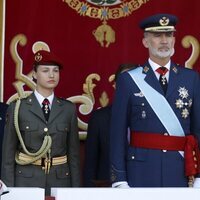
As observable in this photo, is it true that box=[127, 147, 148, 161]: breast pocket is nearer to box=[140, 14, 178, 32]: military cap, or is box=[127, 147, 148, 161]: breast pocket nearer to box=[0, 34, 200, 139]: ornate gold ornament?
box=[140, 14, 178, 32]: military cap

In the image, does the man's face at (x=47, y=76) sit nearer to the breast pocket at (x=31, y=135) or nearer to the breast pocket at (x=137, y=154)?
the breast pocket at (x=31, y=135)

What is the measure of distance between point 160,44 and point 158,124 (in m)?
0.37

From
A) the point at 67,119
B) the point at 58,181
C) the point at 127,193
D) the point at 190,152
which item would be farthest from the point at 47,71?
the point at 127,193

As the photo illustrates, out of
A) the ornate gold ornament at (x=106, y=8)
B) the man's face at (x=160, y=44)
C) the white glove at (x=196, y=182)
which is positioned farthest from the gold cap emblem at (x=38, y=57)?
the white glove at (x=196, y=182)

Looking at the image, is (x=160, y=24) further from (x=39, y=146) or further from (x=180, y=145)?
(x=39, y=146)

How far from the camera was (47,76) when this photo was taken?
14.3 ft

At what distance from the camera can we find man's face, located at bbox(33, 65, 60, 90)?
4.33 metres

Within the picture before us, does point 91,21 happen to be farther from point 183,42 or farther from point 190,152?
point 190,152

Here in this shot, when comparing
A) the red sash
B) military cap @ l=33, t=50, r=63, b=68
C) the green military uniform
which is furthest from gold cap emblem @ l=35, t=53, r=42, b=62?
the red sash

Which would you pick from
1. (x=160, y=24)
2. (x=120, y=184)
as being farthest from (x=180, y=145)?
(x=160, y=24)

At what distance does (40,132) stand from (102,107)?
2.32 ft

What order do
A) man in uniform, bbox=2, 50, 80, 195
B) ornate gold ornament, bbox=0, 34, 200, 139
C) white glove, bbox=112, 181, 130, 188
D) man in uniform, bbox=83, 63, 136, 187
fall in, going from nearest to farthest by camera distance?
white glove, bbox=112, 181, 130, 188
man in uniform, bbox=2, 50, 80, 195
man in uniform, bbox=83, 63, 136, 187
ornate gold ornament, bbox=0, 34, 200, 139

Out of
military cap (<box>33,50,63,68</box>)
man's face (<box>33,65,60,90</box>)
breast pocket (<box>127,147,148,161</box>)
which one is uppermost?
military cap (<box>33,50,63,68</box>)

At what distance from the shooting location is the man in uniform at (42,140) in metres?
4.26
